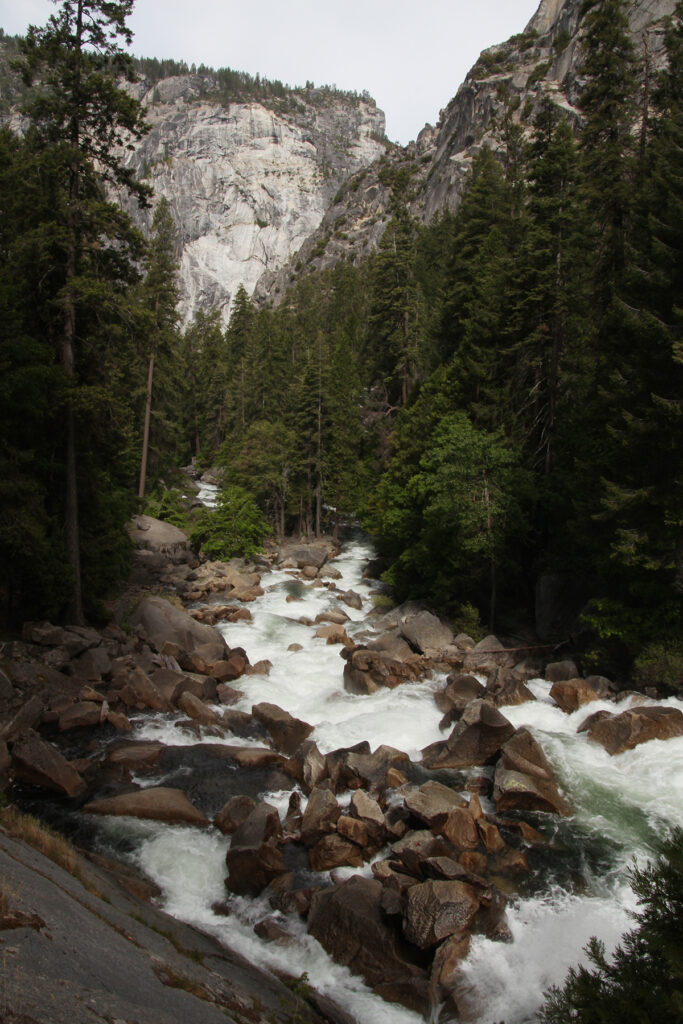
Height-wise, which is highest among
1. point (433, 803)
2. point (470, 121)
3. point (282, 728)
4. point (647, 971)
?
point (470, 121)

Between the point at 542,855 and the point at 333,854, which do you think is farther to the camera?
the point at 542,855

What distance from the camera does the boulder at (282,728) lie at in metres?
14.5

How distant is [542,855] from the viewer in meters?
10.4

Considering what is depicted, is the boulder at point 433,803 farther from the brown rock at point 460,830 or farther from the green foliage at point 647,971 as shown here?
the green foliage at point 647,971

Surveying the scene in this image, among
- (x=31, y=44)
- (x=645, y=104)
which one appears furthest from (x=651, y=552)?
(x=31, y=44)

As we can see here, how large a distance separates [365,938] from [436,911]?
109 centimetres

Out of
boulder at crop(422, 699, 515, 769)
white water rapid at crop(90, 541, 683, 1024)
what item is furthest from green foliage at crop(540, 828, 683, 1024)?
boulder at crop(422, 699, 515, 769)

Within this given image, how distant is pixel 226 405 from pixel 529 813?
6222cm

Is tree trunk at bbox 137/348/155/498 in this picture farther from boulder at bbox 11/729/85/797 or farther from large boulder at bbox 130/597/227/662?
boulder at bbox 11/729/85/797

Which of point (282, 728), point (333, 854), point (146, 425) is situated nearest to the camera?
point (333, 854)

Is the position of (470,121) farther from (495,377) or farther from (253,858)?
(253,858)

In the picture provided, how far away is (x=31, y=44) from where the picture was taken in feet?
53.0

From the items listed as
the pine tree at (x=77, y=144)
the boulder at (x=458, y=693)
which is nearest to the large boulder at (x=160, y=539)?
the pine tree at (x=77, y=144)

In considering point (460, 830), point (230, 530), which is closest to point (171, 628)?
point (460, 830)
